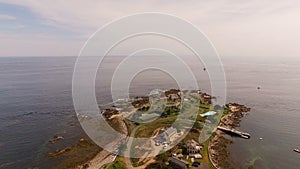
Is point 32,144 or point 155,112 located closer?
point 32,144

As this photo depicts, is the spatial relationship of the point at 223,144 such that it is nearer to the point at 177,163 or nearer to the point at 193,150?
the point at 193,150

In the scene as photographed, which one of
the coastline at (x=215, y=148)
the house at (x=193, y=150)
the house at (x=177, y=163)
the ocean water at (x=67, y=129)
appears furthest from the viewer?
the ocean water at (x=67, y=129)

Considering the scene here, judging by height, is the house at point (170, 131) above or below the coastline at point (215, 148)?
above

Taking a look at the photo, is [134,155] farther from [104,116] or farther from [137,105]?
[137,105]

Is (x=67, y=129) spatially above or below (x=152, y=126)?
below

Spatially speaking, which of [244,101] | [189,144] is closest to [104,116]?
[189,144]

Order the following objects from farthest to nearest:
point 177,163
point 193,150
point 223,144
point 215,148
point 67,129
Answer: point 67,129, point 223,144, point 215,148, point 193,150, point 177,163

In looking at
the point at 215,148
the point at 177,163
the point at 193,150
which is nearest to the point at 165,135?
the point at 193,150

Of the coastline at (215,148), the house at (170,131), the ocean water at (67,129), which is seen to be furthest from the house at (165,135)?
the ocean water at (67,129)

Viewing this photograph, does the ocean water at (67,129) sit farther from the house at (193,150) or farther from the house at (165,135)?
the house at (165,135)
